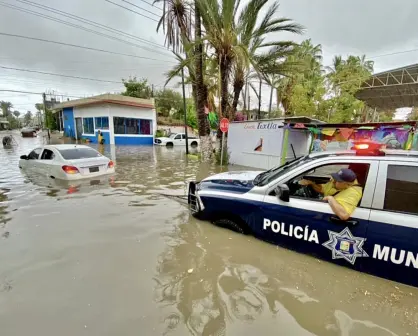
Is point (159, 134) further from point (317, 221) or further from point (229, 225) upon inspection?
point (317, 221)

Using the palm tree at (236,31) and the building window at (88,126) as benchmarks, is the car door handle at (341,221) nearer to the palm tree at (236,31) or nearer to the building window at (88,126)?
the palm tree at (236,31)

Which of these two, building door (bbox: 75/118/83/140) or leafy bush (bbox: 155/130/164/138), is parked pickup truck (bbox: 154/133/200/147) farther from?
building door (bbox: 75/118/83/140)

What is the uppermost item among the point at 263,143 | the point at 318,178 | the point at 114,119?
the point at 114,119

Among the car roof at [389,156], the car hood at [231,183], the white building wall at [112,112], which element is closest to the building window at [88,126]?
the white building wall at [112,112]

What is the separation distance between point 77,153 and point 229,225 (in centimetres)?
634

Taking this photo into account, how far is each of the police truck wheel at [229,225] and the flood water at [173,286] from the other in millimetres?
127

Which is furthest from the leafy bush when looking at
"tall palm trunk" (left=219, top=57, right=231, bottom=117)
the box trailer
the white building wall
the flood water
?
the flood water

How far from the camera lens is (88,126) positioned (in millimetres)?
26859

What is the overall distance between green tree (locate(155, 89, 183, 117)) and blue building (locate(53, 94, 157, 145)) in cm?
1532

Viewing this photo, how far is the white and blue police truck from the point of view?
8.25 feet

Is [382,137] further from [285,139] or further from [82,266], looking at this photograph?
[82,266]

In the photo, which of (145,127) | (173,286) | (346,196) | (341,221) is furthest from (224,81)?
(145,127)

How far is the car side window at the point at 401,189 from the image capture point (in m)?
2.52

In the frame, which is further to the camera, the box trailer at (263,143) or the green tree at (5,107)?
the green tree at (5,107)
